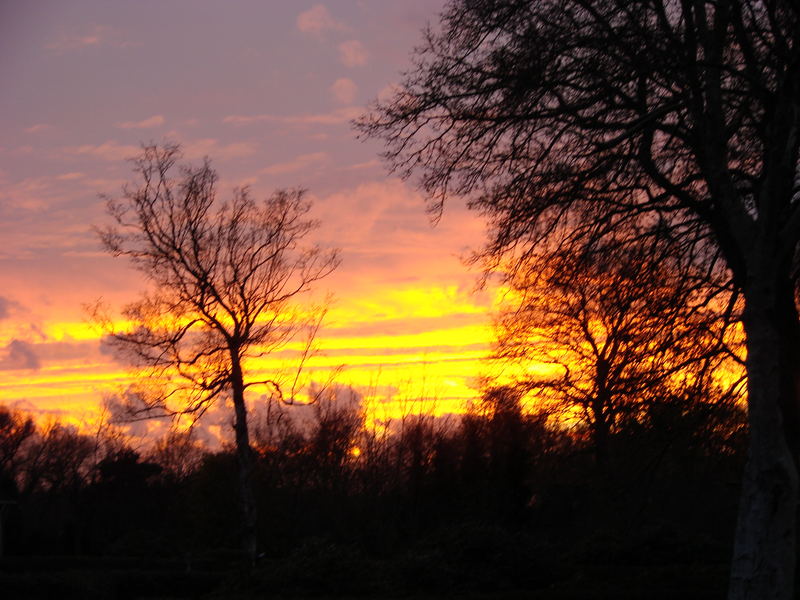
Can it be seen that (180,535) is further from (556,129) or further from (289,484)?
(556,129)

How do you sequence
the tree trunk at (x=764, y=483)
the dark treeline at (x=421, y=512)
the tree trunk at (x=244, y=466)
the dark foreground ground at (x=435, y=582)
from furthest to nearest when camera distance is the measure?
the tree trunk at (x=244, y=466), the dark foreground ground at (x=435, y=582), the dark treeline at (x=421, y=512), the tree trunk at (x=764, y=483)

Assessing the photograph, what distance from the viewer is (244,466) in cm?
2958

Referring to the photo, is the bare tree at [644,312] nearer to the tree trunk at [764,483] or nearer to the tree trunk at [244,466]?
the tree trunk at [764,483]

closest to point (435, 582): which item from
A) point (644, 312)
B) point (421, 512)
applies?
point (644, 312)

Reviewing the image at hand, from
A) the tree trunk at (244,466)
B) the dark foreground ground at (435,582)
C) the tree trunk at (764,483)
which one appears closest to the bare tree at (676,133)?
the tree trunk at (764,483)

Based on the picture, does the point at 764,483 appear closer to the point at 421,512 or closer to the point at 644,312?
the point at 644,312

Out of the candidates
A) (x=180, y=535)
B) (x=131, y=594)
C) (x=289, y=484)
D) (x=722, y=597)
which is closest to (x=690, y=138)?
(x=722, y=597)

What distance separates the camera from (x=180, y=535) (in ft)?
169

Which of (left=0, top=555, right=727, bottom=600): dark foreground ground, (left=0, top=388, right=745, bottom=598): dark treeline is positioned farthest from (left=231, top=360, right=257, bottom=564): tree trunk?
(left=0, top=555, right=727, bottom=600): dark foreground ground

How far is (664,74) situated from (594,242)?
2046 mm

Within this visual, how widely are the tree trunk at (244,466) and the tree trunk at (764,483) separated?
69.9 ft

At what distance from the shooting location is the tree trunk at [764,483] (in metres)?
8.91

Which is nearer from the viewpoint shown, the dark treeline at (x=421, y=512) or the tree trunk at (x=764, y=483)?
the tree trunk at (x=764, y=483)

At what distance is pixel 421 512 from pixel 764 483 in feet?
98.6
